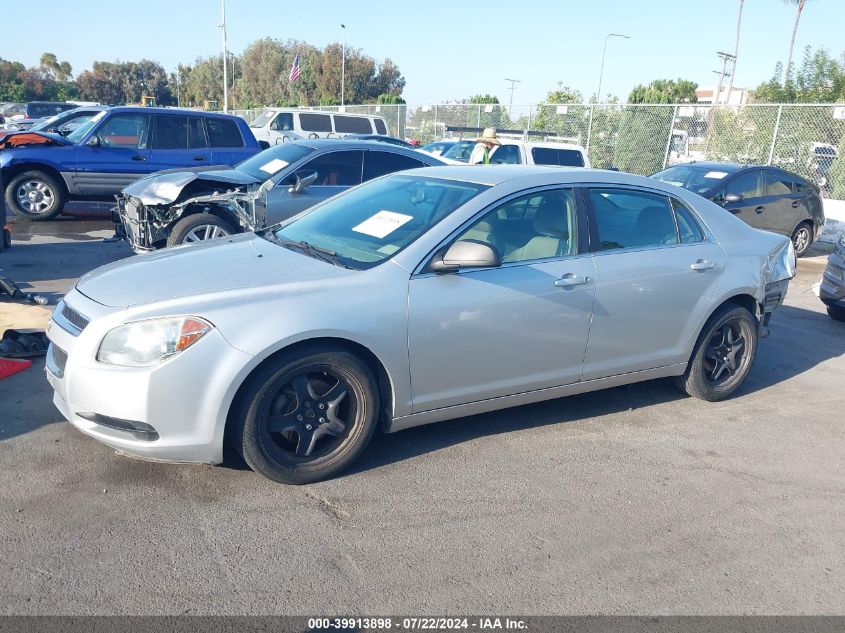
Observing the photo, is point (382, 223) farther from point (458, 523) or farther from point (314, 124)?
point (314, 124)

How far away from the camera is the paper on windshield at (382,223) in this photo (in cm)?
443

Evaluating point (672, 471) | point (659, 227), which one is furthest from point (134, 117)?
point (672, 471)

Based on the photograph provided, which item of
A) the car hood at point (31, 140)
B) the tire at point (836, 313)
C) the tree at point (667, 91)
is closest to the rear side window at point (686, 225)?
the tire at point (836, 313)

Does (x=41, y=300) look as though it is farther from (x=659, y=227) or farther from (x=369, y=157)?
(x=659, y=227)

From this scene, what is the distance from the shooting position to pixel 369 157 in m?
9.02

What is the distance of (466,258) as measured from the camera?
13.1 feet

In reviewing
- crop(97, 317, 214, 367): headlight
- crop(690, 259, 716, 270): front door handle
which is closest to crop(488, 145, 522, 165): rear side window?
crop(690, 259, 716, 270): front door handle

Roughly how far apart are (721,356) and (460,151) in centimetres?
1081

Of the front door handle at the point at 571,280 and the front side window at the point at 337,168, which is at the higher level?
the front side window at the point at 337,168

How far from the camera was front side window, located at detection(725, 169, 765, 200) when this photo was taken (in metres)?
12.5

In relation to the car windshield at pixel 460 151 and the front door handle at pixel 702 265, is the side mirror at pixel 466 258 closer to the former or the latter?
the front door handle at pixel 702 265

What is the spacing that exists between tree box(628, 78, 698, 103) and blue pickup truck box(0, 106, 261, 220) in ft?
177

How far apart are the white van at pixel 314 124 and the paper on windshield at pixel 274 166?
1296 cm

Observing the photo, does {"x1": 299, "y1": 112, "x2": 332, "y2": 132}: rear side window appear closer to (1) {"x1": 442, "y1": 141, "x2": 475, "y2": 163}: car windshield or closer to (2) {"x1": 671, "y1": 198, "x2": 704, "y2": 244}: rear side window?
(1) {"x1": 442, "y1": 141, "x2": 475, "y2": 163}: car windshield
